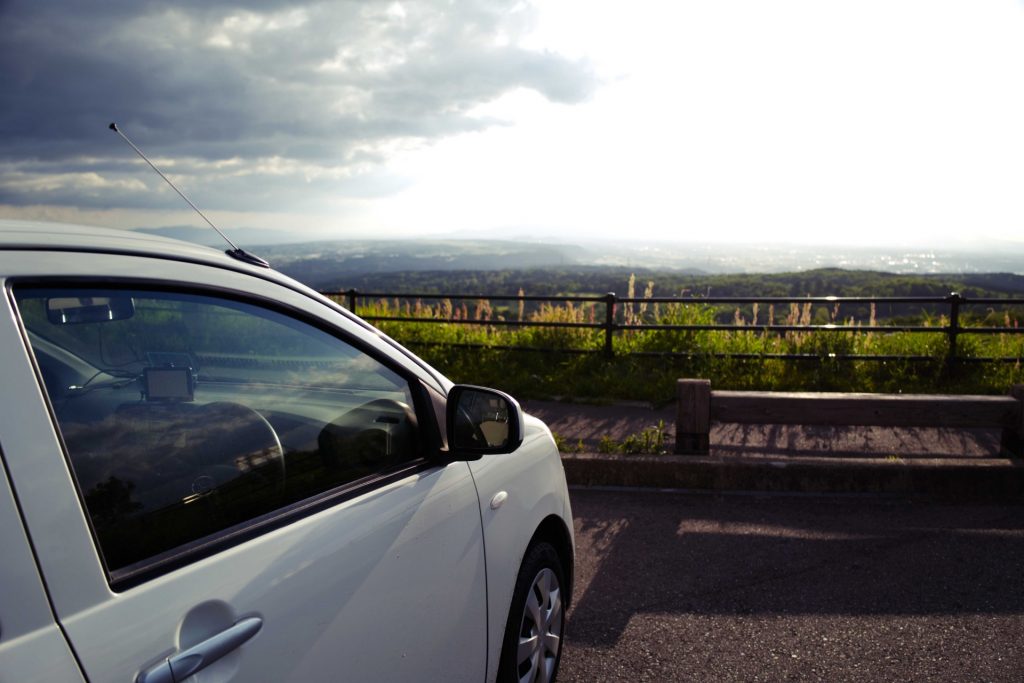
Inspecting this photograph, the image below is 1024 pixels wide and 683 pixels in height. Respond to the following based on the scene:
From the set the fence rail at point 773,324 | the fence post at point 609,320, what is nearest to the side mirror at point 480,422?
the fence rail at point 773,324

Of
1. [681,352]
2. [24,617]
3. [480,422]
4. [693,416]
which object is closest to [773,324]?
[681,352]

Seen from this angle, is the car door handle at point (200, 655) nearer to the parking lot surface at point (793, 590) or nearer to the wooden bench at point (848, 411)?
Result: the parking lot surface at point (793, 590)

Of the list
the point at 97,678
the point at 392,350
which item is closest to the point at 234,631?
the point at 97,678

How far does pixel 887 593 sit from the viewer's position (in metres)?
4.37

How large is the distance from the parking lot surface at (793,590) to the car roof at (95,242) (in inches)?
102

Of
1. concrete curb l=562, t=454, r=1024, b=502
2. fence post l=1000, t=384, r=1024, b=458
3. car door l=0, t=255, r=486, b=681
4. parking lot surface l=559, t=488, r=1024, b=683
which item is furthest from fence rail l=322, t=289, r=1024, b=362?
car door l=0, t=255, r=486, b=681

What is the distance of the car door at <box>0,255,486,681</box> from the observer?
54.7 inches

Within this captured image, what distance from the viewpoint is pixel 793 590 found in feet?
14.5

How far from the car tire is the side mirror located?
665 mm

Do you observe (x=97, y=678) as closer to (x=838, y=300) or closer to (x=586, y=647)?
(x=586, y=647)

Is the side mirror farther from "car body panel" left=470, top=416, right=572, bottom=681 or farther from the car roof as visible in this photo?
the car roof

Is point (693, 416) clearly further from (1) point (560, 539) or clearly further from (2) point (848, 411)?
(1) point (560, 539)

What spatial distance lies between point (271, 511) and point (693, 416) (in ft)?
16.2

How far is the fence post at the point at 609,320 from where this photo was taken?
1050 centimetres
